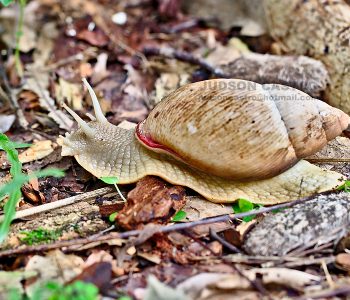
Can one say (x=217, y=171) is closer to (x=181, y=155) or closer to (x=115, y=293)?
(x=181, y=155)

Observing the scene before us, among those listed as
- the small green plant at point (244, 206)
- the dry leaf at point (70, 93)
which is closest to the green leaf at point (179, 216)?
the small green plant at point (244, 206)

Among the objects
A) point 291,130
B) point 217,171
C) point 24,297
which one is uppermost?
point 291,130

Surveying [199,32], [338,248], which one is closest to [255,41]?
[199,32]

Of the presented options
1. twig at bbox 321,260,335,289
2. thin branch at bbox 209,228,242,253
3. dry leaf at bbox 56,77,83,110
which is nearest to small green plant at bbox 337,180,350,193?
twig at bbox 321,260,335,289

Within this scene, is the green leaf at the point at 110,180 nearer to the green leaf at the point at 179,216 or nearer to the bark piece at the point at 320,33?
the green leaf at the point at 179,216

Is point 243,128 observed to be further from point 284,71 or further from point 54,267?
point 284,71
